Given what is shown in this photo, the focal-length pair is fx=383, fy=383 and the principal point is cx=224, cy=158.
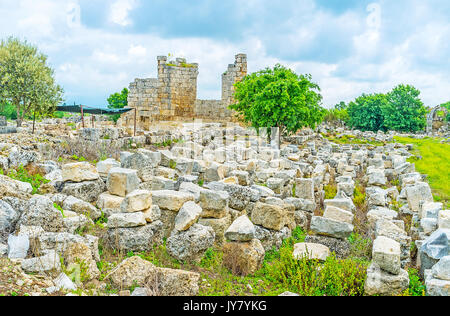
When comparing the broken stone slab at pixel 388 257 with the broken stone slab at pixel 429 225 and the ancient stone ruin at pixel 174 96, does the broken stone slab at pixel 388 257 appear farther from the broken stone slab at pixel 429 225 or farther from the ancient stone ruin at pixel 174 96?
the ancient stone ruin at pixel 174 96

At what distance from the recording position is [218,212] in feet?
22.1

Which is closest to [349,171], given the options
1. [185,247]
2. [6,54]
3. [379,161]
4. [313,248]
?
[379,161]

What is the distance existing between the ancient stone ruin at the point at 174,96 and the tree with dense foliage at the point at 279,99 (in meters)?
2.85

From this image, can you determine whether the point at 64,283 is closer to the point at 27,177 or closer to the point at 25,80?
the point at 27,177

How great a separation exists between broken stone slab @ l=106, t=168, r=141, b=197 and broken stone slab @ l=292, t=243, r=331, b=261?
10.7 feet

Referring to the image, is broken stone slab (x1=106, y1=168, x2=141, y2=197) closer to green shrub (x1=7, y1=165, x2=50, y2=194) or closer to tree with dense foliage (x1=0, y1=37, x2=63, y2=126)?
green shrub (x1=7, y1=165, x2=50, y2=194)

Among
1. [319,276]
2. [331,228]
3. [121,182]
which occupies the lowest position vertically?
[319,276]

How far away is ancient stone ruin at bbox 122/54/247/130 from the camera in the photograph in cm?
2402

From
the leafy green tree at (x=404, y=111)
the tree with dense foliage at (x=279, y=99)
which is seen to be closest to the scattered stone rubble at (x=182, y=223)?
the tree with dense foliage at (x=279, y=99)

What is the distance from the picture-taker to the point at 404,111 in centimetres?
4225

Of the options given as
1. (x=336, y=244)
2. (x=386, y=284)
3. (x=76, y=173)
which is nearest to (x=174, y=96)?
(x=76, y=173)

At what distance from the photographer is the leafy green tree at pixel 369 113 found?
44.1 metres

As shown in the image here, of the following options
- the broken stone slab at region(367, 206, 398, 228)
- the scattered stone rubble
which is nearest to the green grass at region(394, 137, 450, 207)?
the scattered stone rubble

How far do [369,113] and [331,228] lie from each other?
1613 inches
